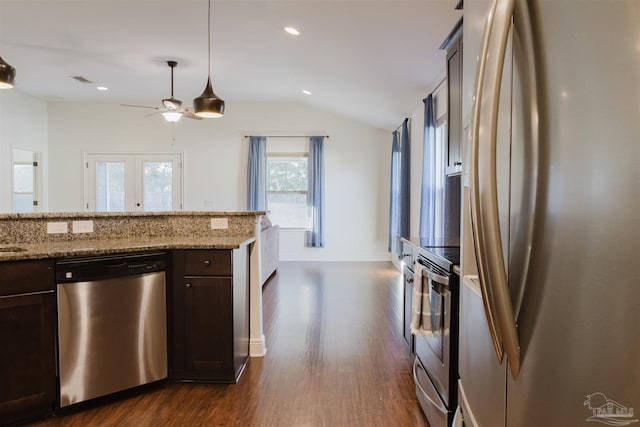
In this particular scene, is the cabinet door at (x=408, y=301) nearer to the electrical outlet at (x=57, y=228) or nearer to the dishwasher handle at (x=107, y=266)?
the dishwasher handle at (x=107, y=266)

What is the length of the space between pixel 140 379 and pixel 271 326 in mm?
1462

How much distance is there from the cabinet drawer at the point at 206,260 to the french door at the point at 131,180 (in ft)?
18.5

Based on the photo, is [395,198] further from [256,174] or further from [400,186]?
[256,174]

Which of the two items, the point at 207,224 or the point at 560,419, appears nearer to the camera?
the point at 560,419

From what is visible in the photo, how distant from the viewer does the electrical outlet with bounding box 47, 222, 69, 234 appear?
2.48 meters

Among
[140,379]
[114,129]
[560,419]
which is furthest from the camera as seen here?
[114,129]

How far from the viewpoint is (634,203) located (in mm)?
390

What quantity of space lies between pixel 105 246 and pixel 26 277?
406mm

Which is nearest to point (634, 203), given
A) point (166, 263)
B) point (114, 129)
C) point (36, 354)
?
point (166, 263)

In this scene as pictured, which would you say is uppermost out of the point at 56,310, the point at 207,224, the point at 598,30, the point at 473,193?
the point at 598,30

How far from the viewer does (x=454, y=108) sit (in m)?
2.38

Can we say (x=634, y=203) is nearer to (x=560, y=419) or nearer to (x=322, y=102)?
(x=560, y=419)

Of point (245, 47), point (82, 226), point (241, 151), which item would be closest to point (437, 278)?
point (82, 226)

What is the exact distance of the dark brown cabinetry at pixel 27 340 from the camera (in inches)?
75.8
